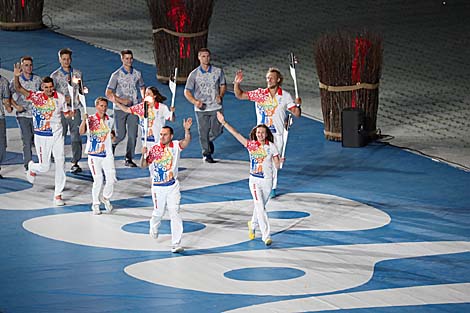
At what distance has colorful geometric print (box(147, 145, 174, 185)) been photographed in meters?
14.5

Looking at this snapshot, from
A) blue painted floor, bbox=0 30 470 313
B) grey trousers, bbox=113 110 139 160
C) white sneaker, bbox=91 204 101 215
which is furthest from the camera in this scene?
grey trousers, bbox=113 110 139 160

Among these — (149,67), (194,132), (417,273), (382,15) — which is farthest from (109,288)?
(382,15)

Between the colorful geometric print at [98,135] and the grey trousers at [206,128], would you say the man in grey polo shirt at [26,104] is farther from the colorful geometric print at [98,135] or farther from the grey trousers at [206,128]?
→ the grey trousers at [206,128]

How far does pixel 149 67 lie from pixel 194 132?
4.41 metres

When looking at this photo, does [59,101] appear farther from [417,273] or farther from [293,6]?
[293,6]

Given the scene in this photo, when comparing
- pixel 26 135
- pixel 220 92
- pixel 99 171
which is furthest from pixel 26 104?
pixel 220 92

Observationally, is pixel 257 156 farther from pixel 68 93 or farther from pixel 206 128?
pixel 68 93

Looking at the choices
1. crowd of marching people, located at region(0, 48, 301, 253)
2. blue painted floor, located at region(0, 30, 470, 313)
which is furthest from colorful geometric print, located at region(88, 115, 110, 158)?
blue painted floor, located at region(0, 30, 470, 313)

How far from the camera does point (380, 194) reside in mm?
16609

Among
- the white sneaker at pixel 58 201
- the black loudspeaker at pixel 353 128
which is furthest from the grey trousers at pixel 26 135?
the black loudspeaker at pixel 353 128

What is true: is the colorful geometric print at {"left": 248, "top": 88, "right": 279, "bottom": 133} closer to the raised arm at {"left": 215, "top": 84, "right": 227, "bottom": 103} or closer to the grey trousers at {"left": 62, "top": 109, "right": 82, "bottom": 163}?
the raised arm at {"left": 215, "top": 84, "right": 227, "bottom": 103}

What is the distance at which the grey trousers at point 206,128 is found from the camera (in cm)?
1820

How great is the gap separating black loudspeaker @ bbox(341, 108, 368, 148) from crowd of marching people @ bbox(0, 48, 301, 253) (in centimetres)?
191

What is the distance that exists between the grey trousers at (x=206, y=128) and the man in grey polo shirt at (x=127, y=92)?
3.11 ft
